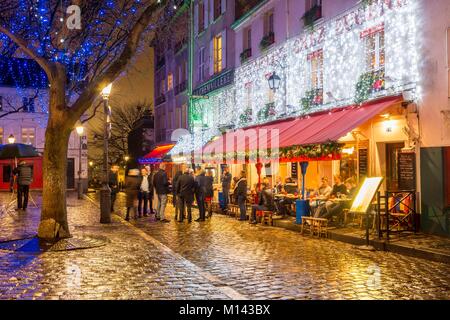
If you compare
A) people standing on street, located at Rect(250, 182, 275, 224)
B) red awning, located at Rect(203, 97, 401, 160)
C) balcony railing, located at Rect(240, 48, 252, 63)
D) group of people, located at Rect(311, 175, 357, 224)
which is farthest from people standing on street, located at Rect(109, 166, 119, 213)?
balcony railing, located at Rect(240, 48, 252, 63)

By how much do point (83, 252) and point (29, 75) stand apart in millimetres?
36615

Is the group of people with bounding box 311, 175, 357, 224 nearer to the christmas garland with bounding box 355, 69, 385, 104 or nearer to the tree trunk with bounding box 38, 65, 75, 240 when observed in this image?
the christmas garland with bounding box 355, 69, 385, 104

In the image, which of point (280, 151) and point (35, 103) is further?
point (35, 103)

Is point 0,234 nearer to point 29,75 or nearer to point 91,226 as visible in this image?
point 91,226

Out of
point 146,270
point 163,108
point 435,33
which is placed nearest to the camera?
point 146,270

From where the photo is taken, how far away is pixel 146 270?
26.7 feet

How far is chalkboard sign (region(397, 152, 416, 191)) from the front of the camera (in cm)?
1268

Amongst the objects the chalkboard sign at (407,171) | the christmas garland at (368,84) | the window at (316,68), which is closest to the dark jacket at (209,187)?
the window at (316,68)

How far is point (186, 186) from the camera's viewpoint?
15.7 m

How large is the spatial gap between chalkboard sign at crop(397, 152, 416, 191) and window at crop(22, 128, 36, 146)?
3880 cm

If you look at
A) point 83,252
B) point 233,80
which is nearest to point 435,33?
point 83,252

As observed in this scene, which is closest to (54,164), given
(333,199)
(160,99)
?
(333,199)

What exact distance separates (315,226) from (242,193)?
155 inches

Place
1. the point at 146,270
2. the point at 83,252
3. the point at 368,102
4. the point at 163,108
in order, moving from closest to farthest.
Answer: the point at 146,270
the point at 83,252
the point at 368,102
the point at 163,108
